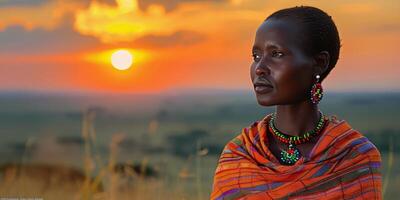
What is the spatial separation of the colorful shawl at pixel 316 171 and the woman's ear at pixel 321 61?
0.98 ft

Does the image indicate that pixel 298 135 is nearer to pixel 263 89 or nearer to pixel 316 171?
pixel 316 171

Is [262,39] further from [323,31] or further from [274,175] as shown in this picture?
[274,175]

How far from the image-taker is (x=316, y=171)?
3529 millimetres

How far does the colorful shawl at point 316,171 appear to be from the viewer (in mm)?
3521

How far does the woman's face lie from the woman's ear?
0.15 feet

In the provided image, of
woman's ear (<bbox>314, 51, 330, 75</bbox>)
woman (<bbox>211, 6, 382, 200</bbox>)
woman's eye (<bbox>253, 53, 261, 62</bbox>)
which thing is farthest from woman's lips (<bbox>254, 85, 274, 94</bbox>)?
woman's ear (<bbox>314, 51, 330, 75</bbox>)

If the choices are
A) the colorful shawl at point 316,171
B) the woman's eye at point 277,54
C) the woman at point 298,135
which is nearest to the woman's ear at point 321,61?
the woman at point 298,135

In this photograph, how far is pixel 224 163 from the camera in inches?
148

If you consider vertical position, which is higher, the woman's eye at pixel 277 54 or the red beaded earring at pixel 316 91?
the woman's eye at pixel 277 54

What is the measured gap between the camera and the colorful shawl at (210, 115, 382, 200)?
3.52 metres

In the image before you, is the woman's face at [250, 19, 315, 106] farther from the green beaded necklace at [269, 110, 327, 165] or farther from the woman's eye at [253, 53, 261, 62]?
the green beaded necklace at [269, 110, 327, 165]

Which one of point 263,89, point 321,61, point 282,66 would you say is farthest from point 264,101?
point 321,61

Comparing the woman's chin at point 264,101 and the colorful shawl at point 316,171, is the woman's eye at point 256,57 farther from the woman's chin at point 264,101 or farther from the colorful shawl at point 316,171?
the colorful shawl at point 316,171

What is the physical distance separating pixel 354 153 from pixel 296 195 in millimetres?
369
